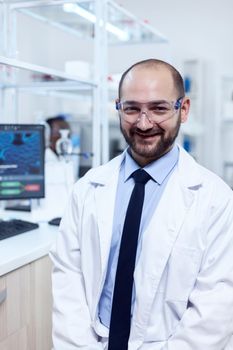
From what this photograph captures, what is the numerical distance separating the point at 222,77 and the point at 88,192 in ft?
9.98

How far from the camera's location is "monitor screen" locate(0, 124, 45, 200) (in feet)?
5.43

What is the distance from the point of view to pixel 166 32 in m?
4.41

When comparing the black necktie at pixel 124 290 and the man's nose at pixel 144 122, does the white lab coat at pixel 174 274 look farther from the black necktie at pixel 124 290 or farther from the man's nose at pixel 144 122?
the man's nose at pixel 144 122

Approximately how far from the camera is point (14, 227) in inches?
62.1

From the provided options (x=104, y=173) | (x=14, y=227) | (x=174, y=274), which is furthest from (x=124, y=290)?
(x=14, y=227)

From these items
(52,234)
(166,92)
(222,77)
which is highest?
(222,77)

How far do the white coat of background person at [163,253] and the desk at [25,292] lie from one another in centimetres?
17

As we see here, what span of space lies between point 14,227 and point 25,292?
11.8 inches

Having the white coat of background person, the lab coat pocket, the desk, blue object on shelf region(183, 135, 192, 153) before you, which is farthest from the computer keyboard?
blue object on shelf region(183, 135, 192, 153)

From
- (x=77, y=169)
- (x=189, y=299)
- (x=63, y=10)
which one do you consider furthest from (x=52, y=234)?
(x=63, y=10)

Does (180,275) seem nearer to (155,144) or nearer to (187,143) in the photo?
(155,144)

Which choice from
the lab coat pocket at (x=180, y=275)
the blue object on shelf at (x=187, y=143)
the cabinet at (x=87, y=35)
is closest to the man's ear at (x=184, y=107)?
the lab coat pocket at (x=180, y=275)

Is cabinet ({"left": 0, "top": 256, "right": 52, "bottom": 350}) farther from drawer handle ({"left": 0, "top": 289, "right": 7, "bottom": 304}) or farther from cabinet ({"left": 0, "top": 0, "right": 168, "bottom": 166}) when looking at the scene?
cabinet ({"left": 0, "top": 0, "right": 168, "bottom": 166})

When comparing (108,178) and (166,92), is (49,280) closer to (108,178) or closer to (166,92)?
(108,178)
